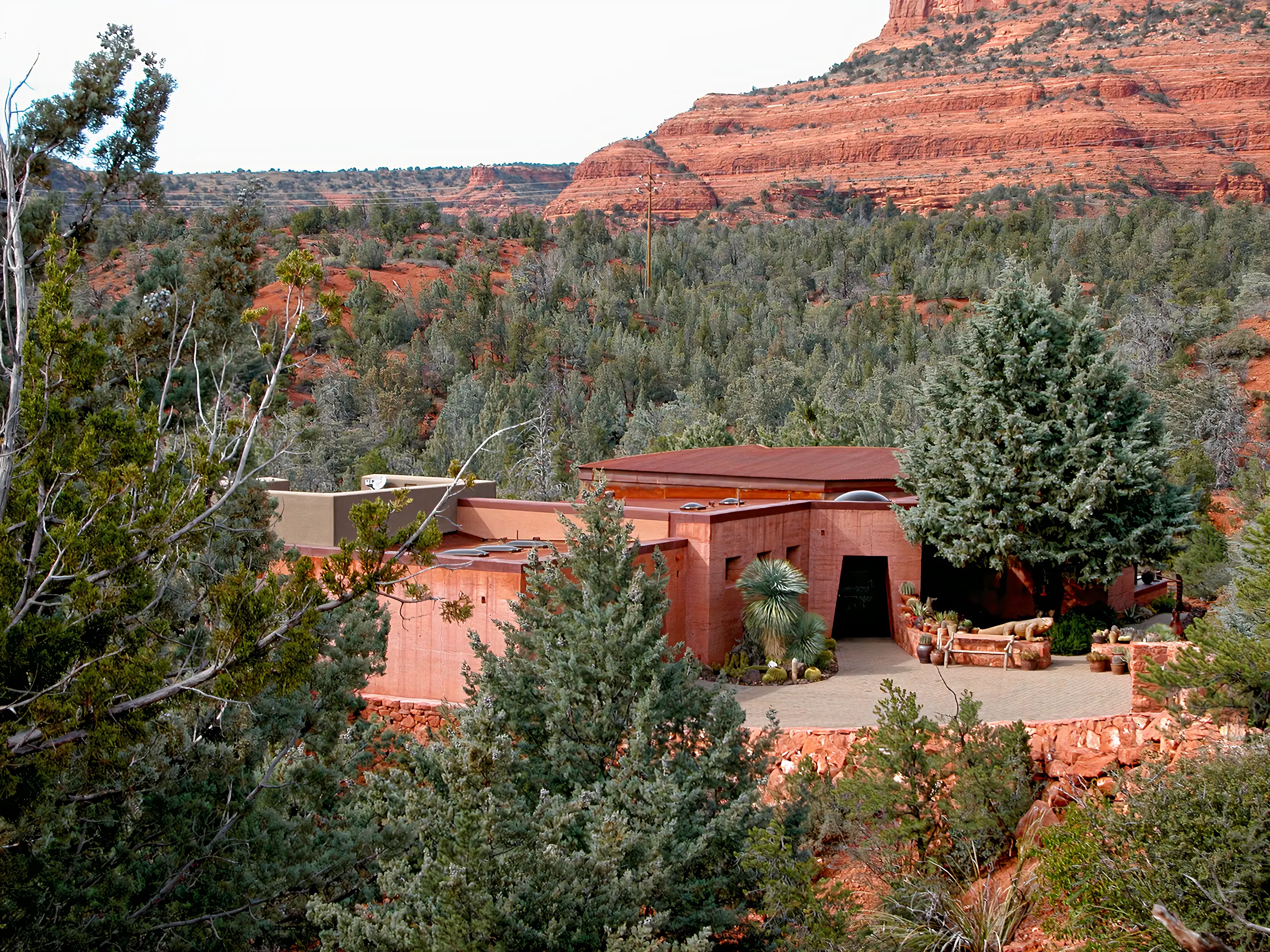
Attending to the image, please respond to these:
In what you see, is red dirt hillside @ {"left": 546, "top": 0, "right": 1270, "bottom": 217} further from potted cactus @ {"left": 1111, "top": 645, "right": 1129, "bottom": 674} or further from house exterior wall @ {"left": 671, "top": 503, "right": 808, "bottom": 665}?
house exterior wall @ {"left": 671, "top": 503, "right": 808, "bottom": 665}

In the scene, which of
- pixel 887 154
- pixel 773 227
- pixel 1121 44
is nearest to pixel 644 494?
pixel 773 227

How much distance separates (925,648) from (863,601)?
11.1 feet

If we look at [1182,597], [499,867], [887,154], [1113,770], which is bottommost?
[1182,597]

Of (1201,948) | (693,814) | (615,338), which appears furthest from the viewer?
(615,338)

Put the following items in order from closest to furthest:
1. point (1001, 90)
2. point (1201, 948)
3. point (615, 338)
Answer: point (1201, 948) → point (615, 338) → point (1001, 90)

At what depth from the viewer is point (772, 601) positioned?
20719 mm

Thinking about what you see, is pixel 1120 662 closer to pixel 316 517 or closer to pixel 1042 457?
pixel 1042 457

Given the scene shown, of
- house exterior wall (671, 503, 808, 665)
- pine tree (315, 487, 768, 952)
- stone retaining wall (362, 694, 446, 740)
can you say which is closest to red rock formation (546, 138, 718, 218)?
house exterior wall (671, 503, 808, 665)

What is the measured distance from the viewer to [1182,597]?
26.8m

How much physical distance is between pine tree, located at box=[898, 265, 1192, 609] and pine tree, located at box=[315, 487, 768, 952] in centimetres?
1026

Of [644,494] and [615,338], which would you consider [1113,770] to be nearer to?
[644,494]

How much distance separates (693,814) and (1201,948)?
596 centimetres

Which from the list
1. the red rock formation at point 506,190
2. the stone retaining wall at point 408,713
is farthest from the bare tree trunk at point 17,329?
the red rock formation at point 506,190

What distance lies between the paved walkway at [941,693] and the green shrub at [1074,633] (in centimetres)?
39
